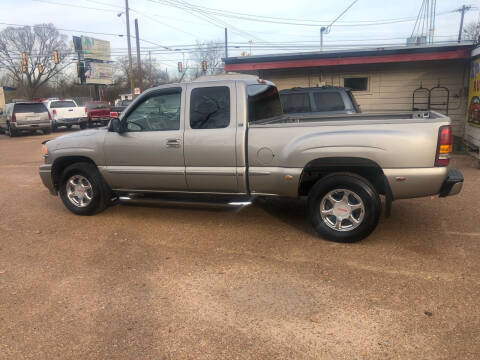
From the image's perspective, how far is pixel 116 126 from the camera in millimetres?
5270

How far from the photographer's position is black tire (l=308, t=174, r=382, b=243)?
4332 millimetres

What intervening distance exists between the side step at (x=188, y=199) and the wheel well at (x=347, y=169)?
32.7 inches

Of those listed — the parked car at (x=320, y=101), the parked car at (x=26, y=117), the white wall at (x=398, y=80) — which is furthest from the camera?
the parked car at (x=26, y=117)

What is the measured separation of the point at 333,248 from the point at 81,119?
21722 mm

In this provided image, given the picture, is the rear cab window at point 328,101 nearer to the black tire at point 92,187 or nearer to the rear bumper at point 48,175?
the black tire at point 92,187

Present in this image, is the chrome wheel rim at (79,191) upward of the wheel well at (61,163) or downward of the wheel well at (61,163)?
downward

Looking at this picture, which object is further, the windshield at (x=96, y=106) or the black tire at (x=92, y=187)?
the windshield at (x=96, y=106)

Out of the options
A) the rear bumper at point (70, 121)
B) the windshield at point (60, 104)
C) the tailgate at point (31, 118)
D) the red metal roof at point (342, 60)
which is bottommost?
the rear bumper at point (70, 121)

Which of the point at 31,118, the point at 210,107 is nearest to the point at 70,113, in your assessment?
the point at 31,118

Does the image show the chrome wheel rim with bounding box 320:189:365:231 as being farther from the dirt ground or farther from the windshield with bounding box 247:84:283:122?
the windshield with bounding box 247:84:283:122

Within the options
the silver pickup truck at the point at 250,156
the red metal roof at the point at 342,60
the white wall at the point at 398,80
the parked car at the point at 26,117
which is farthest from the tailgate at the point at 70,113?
the silver pickup truck at the point at 250,156

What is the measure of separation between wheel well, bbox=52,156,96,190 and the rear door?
1.73 metres

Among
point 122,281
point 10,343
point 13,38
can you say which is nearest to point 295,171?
point 122,281

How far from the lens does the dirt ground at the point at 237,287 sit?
9.18 ft
